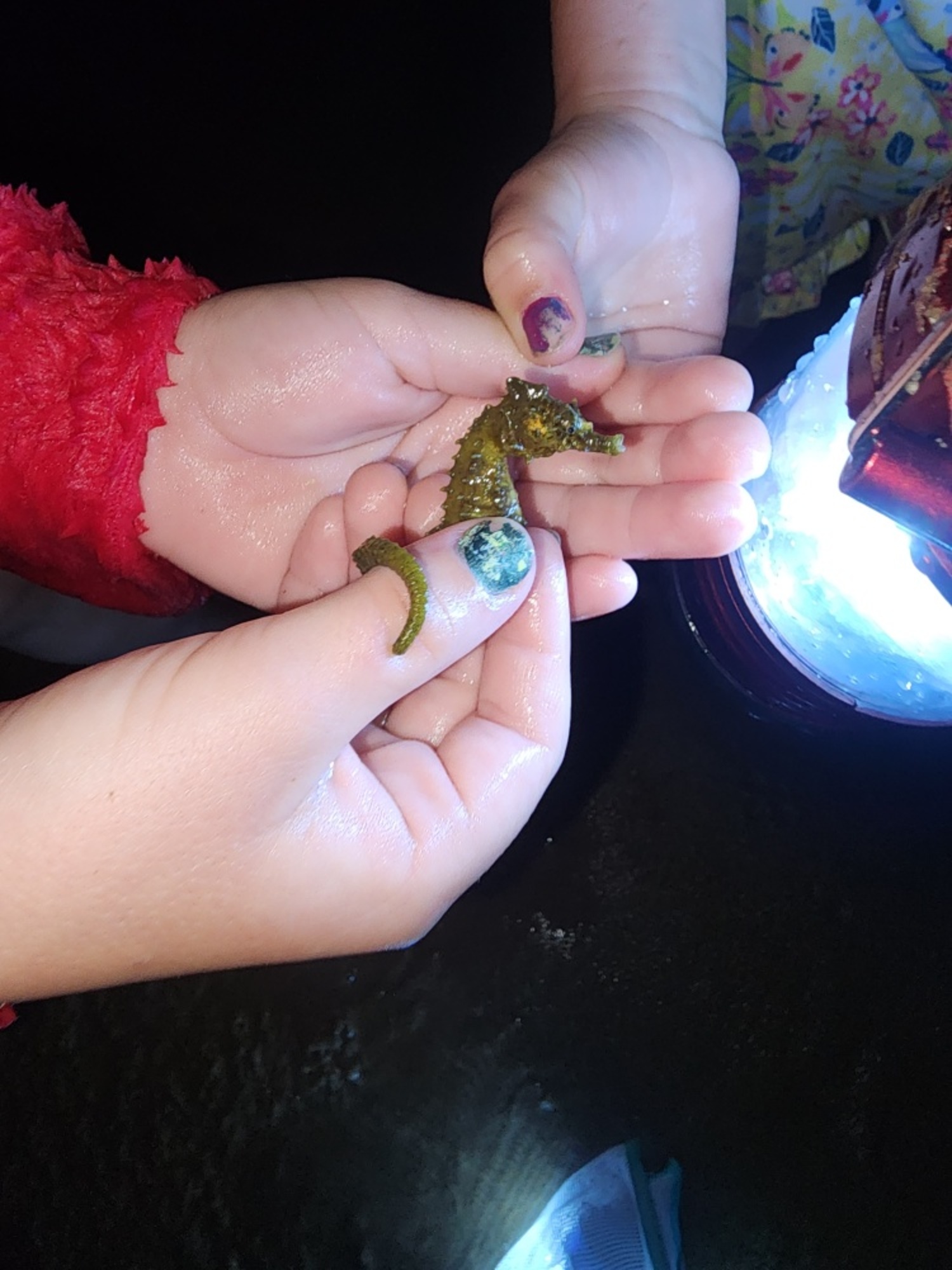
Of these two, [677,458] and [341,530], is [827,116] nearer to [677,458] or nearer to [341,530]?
[677,458]

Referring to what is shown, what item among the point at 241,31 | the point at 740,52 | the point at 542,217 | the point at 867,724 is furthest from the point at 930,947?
the point at 241,31

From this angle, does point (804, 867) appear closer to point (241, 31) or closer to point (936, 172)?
point (936, 172)

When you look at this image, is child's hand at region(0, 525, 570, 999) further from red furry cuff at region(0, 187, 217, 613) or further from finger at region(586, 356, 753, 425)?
red furry cuff at region(0, 187, 217, 613)

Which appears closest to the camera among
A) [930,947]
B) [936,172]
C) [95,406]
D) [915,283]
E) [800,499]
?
[915,283]

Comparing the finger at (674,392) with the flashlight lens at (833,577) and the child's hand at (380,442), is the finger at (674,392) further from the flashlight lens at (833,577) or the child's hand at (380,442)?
the flashlight lens at (833,577)

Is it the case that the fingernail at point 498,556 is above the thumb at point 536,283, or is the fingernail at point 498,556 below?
below

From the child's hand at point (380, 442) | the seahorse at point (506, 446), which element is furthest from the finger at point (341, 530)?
the seahorse at point (506, 446)
